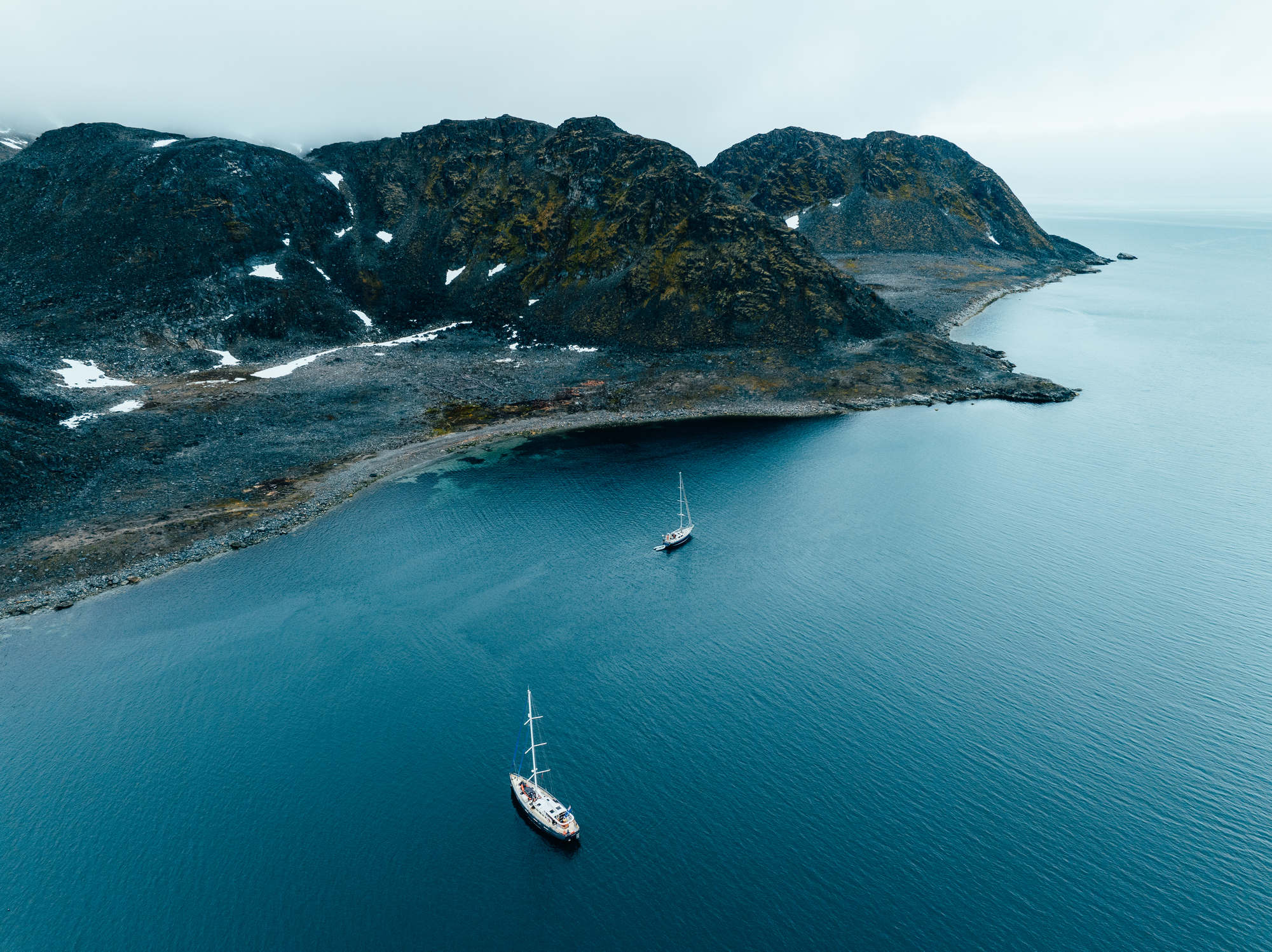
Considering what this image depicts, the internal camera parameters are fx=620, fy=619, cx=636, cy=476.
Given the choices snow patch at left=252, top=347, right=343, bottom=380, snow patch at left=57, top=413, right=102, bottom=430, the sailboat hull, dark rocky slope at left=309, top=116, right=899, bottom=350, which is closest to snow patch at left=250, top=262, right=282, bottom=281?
dark rocky slope at left=309, top=116, right=899, bottom=350

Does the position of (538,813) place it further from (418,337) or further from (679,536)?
(418,337)

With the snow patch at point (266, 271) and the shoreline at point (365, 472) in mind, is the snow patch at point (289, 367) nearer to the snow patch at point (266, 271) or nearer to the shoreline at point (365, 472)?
the snow patch at point (266, 271)

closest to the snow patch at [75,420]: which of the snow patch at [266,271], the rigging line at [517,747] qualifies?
the snow patch at [266,271]

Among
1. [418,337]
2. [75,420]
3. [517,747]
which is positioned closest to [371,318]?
[418,337]

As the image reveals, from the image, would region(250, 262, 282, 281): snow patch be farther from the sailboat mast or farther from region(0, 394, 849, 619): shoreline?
the sailboat mast

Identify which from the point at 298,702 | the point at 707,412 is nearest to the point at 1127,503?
the point at 707,412
